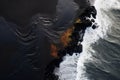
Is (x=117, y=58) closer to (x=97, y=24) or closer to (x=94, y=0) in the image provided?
(x=97, y=24)

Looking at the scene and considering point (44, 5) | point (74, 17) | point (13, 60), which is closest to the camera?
point (13, 60)

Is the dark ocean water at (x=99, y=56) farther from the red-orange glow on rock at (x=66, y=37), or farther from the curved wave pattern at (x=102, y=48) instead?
the red-orange glow on rock at (x=66, y=37)

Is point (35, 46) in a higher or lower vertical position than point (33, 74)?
higher

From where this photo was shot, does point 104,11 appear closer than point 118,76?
No

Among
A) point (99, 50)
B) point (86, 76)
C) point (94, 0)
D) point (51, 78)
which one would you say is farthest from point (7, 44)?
point (94, 0)

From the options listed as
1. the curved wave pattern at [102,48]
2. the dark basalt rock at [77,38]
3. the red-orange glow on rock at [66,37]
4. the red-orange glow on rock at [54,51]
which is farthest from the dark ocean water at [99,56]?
the red-orange glow on rock at [66,37]

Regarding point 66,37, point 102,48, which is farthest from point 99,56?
point 66,37

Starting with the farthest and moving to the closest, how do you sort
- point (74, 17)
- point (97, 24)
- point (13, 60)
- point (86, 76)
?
point (97, 24)
point (74, 17)
point (86, 76)
point (13, 60)

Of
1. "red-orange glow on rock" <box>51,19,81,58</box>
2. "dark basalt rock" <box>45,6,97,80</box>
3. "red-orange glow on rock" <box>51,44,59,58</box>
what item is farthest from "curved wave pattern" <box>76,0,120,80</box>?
"red-orange glow on rock" <box>51,44,59,58</box>

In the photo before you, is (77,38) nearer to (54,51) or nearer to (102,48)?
(102,48)
